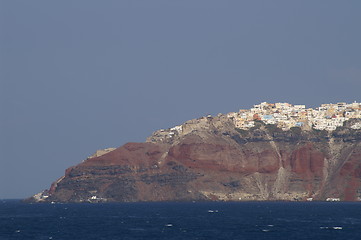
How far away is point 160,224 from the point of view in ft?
622

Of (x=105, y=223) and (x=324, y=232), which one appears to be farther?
(x=105, y=223)

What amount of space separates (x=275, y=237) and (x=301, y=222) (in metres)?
42.5

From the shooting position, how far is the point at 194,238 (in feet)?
493

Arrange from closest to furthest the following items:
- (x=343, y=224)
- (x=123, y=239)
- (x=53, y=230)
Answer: (x=123, y=239)
(x=53, y=230)
(x=343, y=224)

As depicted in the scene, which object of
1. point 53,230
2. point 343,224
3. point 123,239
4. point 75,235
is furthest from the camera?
point 343,224

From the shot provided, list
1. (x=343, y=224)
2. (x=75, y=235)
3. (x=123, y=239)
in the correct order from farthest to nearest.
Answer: (x=343, y=224)
(x=75, y=235)
(x=123, y=239)

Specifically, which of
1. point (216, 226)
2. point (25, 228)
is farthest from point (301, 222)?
point (25, 228)

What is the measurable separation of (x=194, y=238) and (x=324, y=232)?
2946 cm

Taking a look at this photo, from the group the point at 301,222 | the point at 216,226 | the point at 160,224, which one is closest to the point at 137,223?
the point at 160,224

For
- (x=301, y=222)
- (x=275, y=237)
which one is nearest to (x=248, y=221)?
(x=301, y=222)

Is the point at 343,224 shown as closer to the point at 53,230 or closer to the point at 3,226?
the point at 53,230

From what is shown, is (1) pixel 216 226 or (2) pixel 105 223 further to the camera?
(2) pixel 105 223

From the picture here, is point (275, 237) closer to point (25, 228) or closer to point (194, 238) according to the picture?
point (194, 238)

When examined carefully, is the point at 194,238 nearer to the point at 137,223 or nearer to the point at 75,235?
the point at 75,235
